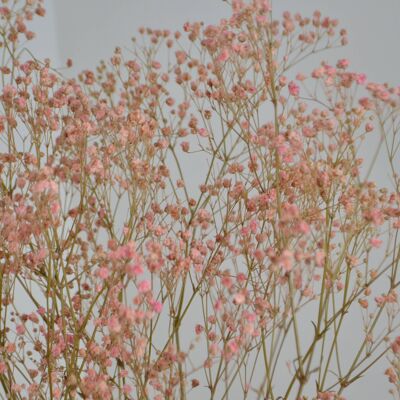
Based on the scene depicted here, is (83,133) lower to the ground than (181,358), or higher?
higher

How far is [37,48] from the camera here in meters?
1.99

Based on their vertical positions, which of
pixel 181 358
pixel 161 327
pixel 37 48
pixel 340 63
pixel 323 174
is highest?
pixel 37 48

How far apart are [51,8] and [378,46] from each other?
3.25 feet

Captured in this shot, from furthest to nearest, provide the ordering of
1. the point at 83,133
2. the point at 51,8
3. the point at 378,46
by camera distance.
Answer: the point at 51,8, the point at 378,46, the point at 83,133

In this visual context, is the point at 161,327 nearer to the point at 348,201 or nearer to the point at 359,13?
the point at 359,13

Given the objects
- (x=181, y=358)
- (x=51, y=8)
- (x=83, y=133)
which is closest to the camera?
(x=181, y=358)

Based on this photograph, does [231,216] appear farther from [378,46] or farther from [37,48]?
[37,48]

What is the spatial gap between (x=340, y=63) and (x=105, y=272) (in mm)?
327

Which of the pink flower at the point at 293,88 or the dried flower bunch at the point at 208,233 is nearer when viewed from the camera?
the dried flower bunch at the point at 208,233

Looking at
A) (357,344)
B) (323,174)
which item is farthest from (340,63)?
(357,344)

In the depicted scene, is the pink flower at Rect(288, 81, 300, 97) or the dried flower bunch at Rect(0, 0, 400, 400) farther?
the pink flower at Rect(288, 81, 300, 97)

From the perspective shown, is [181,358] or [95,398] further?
[95,398]

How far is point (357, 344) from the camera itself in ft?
5.22

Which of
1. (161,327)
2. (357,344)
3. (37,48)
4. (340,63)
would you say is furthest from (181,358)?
(37,48)
